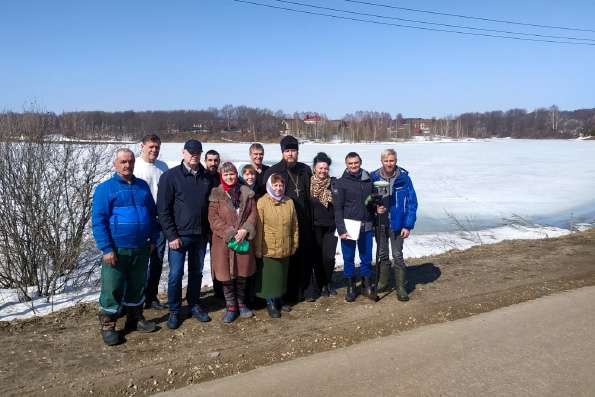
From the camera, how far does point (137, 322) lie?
4.70 meters

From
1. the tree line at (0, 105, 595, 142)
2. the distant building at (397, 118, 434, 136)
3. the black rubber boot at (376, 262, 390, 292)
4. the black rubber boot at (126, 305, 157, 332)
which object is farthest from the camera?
the distant building at (397, 118, 434, 136)

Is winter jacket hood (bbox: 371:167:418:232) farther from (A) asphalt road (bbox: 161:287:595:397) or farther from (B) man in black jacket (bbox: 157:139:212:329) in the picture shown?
(B) man in black jacket (bbox: 157:139:212:329)

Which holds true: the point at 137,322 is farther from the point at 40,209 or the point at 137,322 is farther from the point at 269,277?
the point at 40,209

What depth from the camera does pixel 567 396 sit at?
11.1 ft

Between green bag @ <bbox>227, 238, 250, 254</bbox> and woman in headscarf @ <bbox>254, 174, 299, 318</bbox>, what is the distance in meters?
0.19

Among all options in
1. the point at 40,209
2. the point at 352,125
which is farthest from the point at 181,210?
the point at 352,125

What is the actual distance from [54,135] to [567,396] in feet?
27.7

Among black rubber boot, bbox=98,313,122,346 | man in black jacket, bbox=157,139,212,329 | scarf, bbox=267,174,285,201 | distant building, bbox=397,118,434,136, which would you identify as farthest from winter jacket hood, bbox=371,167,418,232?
distant building, bbox=397,118,434,136

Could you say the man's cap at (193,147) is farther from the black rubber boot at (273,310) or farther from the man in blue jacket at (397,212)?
the man in blue jacket at (397,212)

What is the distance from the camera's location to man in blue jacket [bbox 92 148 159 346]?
4.20 meters

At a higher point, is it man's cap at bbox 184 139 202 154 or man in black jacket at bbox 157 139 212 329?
man's cap at bbox 184 139 202 154

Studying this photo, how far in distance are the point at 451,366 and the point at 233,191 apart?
267cm

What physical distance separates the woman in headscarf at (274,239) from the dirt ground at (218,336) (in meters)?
0.29

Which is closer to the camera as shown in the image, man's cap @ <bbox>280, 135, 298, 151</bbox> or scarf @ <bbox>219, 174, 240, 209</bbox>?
scarf @ <bbox>219, 174, 240, 209</bbox>
